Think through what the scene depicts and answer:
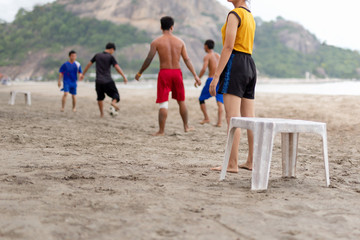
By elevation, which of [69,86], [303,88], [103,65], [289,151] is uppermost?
[103,65]

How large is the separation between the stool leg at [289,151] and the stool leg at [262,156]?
1.98ft

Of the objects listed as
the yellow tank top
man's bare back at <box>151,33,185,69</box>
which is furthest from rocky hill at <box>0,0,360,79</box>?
the yellow tank top

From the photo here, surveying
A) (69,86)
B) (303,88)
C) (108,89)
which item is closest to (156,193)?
(108,89)

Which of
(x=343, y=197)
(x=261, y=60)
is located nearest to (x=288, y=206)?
(x=343, y=197)

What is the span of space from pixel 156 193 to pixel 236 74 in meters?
1.51

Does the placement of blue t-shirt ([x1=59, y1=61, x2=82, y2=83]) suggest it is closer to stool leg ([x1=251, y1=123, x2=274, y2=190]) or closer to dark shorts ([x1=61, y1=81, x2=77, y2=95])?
dark shorts ([x1=61, y1=81, x2=77, y2=95])

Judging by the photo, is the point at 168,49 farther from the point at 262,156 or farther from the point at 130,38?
the point at 130,38

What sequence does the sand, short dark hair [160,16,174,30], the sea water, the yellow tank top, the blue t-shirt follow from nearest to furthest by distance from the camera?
the sand
the yellow tank top
short dark hair [160,16,174,30]
the blue t-shirt
the sea water

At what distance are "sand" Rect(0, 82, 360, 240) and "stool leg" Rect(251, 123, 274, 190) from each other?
0.35ft

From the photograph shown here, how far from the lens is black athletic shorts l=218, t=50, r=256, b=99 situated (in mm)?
4109

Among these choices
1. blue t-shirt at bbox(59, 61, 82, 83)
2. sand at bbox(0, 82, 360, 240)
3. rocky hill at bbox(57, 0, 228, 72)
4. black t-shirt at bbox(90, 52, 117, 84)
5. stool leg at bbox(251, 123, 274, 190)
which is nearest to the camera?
sand at bbox(0, 82, 360, 240)

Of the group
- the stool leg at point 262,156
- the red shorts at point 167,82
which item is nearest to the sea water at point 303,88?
the red shorts at point 167,82

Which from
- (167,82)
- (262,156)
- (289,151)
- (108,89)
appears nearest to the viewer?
(262,156)

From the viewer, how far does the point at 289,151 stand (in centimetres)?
403
